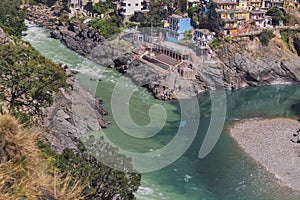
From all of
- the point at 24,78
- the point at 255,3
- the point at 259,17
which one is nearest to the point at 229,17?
the point at 259,17

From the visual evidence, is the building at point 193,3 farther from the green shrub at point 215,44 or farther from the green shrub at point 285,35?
the green shrub at point 285,35

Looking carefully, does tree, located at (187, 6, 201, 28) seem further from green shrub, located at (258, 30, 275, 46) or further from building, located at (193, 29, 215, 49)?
green shrub, located at (258, 30, 275, 46)

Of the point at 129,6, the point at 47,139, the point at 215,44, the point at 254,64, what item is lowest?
the point at 254,64

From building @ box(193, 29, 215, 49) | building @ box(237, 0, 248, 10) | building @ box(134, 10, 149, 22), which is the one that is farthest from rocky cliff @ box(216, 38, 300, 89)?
building @ box(134, 10, 149, 22)

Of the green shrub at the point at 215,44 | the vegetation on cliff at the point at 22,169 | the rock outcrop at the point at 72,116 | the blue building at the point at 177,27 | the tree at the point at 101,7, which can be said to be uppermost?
the vegetation on cliff at the point at 22,169

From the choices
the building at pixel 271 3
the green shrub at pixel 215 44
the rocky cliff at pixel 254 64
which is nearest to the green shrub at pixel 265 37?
the rocky cliff at pixel 254 64

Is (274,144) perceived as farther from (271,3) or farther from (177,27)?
(271,3)
